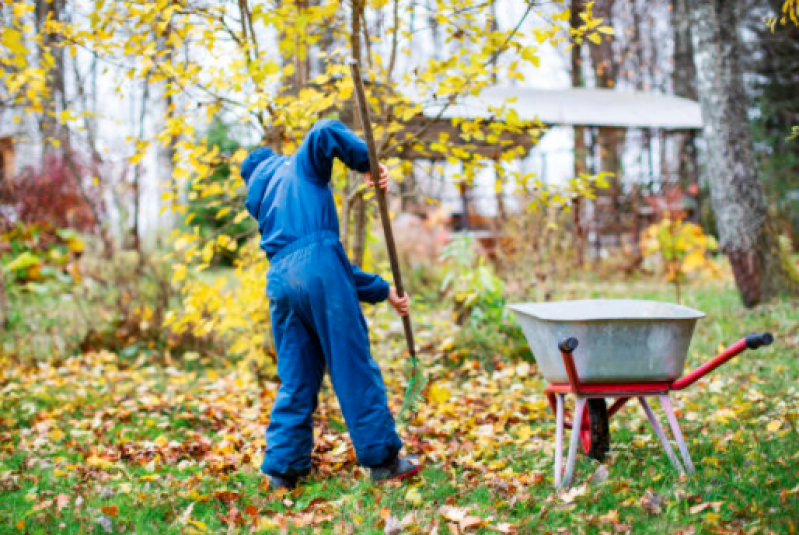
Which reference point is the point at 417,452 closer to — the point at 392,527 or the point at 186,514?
the point at 392,527

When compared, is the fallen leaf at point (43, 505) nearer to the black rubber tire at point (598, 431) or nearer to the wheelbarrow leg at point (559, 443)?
the wheelbarrow leg at point (559, 443)

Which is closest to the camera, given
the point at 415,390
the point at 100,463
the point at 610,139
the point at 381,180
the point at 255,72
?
the point at 381,180

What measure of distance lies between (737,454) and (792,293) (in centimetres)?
411

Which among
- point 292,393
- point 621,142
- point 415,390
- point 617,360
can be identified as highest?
point 621,142

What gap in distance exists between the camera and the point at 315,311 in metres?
2.94

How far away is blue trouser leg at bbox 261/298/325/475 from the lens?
3062mm

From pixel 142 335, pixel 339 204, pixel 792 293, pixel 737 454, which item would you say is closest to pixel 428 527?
pixel 737 454

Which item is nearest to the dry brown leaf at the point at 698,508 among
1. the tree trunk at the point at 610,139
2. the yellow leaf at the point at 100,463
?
the yellow leaf at the point at 100,463

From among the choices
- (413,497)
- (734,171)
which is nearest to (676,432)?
(413,497)

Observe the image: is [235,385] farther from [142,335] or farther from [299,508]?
[299,508]

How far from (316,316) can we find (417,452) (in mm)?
1141

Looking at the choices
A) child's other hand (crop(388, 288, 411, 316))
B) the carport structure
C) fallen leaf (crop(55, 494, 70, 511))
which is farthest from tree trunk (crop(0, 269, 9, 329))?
the carport structure

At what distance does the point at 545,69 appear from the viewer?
18.7m

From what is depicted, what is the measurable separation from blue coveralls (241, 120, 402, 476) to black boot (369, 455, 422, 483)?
6cm
